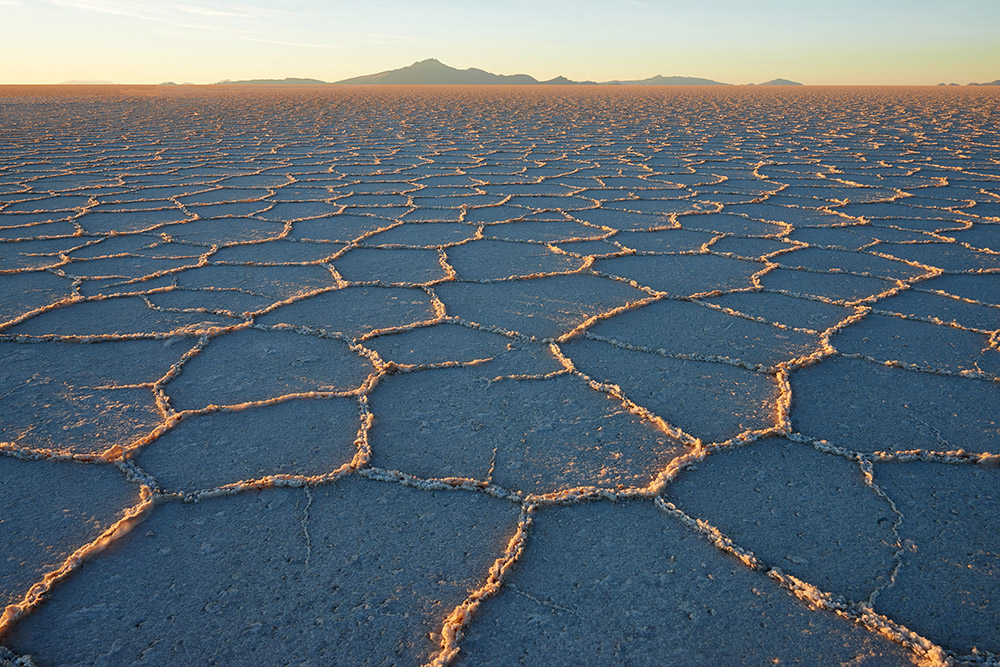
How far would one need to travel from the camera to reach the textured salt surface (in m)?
0.92

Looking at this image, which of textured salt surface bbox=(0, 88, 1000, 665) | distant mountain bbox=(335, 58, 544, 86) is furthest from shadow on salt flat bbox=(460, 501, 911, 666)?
distant mountain bbox=(335, 58, 544, 86)

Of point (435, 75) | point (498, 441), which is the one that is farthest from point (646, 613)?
point (435, 75)

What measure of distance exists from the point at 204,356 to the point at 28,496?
1.95 feet

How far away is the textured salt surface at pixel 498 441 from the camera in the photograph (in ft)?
3.00

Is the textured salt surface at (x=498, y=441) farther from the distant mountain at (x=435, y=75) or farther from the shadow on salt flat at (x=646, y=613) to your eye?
the distant mountain at (x=435, y=75)

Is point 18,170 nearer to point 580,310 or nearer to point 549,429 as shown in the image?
point 580,310

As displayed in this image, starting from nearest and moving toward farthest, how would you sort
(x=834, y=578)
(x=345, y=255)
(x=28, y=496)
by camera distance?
(x=834, y=578) → (x=28, y=496) → (x=345, y=255)

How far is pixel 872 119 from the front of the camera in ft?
32.4

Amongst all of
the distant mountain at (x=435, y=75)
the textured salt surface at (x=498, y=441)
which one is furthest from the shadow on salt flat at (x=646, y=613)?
the distant mountain at (x=435, y=75)

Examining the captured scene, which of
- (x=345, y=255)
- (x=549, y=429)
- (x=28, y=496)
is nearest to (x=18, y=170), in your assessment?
(x=345, y=255)

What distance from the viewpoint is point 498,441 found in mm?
1324

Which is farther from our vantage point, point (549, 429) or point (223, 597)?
point (549, 429)

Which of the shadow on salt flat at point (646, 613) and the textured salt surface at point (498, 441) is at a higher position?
the textured salt surface at point (498, 441)

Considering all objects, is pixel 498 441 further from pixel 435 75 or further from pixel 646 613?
pixel 435 75
